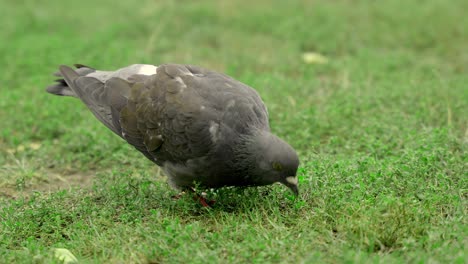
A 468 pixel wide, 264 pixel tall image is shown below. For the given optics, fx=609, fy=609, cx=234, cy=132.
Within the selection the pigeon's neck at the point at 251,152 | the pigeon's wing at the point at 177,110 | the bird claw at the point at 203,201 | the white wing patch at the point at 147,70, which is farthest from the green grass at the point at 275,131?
the white wing patch at the point at 147,70

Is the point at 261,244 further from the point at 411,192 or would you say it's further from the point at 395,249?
the point at 411,192

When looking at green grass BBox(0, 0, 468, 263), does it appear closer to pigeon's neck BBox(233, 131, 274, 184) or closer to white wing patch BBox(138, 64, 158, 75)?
pigeon's neck BBox(233, 131, 274, 184)

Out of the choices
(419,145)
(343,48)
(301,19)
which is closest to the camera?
(419,145)

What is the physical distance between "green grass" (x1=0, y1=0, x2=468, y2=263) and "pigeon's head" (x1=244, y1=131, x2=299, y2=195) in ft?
0.84

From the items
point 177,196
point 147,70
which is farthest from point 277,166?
point 147,70

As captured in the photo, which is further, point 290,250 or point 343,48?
point 343,48

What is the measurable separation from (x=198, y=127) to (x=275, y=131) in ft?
6.56

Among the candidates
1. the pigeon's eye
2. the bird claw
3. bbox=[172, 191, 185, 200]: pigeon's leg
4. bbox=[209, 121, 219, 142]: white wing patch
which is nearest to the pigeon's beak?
the pigeon's eye

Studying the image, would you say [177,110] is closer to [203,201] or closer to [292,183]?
[203,201]

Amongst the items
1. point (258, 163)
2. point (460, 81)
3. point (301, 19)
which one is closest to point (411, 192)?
point (258, 163)

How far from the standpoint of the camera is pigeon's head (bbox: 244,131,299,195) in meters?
4.33

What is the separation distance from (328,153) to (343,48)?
3.64 meters

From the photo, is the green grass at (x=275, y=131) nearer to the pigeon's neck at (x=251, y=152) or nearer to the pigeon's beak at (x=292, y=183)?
the pigeon's beak at (x=292, y=183)

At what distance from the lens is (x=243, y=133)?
4.46 meters
